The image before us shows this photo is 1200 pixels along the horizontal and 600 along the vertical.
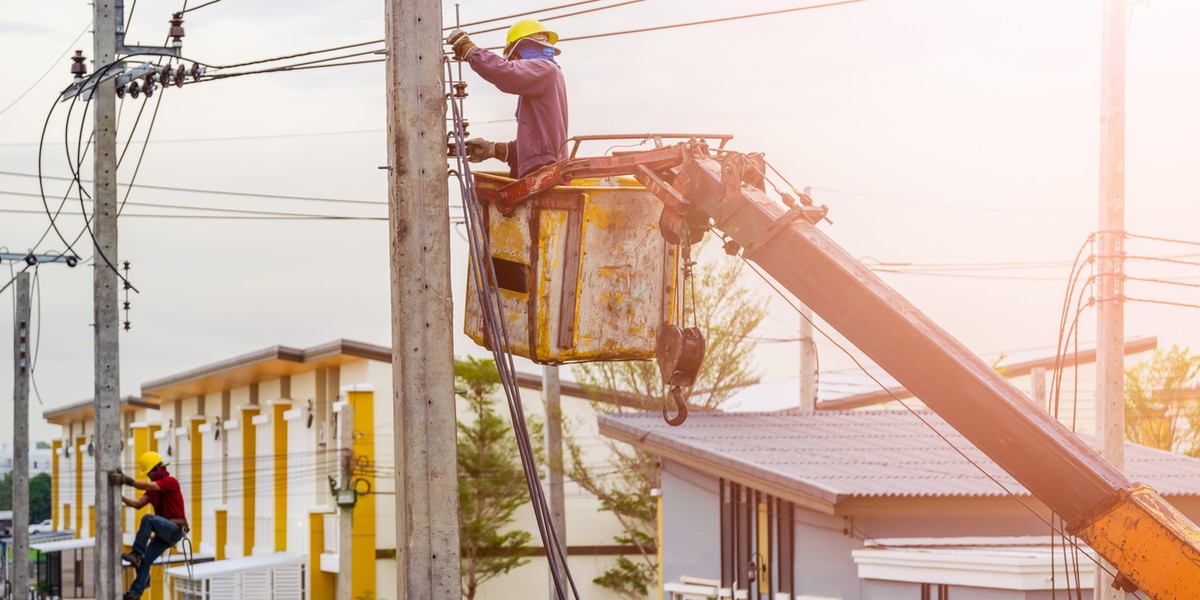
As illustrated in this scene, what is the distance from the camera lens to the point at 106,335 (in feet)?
63.9

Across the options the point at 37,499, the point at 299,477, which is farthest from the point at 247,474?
the point at 37,499

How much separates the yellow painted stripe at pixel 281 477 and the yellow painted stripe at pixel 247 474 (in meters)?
2.67

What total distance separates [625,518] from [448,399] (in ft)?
119

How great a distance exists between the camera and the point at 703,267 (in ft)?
144

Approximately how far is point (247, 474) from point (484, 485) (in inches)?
508

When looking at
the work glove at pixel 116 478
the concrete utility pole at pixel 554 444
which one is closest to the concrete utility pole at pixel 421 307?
the work glove at pixel 116 478

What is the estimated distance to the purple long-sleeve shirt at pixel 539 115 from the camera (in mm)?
12109

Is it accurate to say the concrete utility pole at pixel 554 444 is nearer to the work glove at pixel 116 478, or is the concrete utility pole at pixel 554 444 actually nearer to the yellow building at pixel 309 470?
the yellow building at pixel 309 470

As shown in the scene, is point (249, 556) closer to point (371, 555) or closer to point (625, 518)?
point (371, 555)

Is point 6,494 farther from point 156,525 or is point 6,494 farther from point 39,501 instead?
point 156,525

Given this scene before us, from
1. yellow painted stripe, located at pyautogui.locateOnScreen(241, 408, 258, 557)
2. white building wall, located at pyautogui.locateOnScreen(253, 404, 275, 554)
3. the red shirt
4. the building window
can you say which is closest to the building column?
white building wall, located at pyautogui.locateOnScreen(253, 404, 275, 554)

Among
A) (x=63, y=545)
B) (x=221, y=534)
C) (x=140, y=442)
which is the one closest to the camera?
(x=221, y=534)

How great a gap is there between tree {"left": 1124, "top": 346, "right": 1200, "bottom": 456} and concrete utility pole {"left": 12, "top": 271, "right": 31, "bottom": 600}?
96.4 feet

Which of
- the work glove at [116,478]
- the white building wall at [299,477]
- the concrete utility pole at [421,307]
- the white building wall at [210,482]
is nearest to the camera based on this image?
the concrete utility pole at [421,307]
